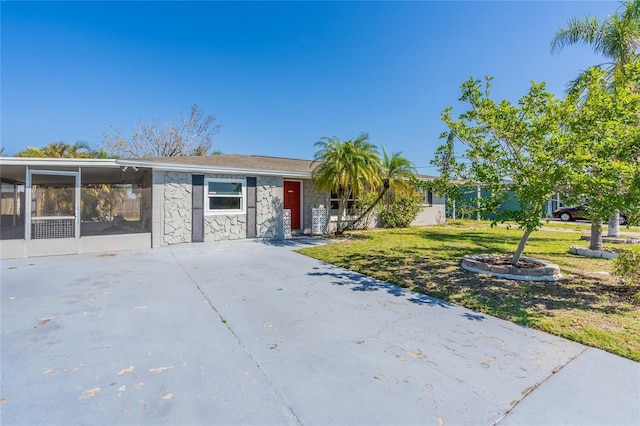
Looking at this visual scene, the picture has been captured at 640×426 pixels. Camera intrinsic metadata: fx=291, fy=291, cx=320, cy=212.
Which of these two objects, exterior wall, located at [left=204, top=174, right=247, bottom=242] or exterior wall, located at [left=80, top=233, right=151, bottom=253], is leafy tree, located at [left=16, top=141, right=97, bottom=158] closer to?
exterior wall, located at [left=80, top=233, right=151, bottom=253]

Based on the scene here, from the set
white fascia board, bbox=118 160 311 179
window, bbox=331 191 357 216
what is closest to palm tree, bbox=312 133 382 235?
white fascia board, bbox=118 160 311 179

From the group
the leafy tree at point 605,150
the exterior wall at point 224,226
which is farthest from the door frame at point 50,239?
the leafy tree at point 605,150

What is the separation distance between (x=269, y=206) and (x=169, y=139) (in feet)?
63.6

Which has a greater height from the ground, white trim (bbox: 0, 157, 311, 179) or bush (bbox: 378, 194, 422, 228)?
white trim (bbox: 0, 157, 311, 179)

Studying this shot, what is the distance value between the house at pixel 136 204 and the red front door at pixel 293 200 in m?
0.04

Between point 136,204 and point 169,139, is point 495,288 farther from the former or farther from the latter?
point 169,139

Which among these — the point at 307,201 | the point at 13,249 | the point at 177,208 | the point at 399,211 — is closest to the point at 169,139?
the point at 307,201

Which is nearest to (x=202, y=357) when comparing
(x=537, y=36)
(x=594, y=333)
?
(x=594, y=333)

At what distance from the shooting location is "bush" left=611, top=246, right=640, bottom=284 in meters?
4.89

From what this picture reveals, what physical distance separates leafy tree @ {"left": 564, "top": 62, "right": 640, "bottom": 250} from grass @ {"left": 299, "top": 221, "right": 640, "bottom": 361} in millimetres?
1374

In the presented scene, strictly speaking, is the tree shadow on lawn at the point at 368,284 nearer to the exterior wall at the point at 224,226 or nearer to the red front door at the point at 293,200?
the exterior wall at the point at 224,226

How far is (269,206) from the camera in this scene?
36.4 feet

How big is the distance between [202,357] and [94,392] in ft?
2.75

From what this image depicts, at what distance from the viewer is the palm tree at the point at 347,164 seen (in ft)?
33.1
